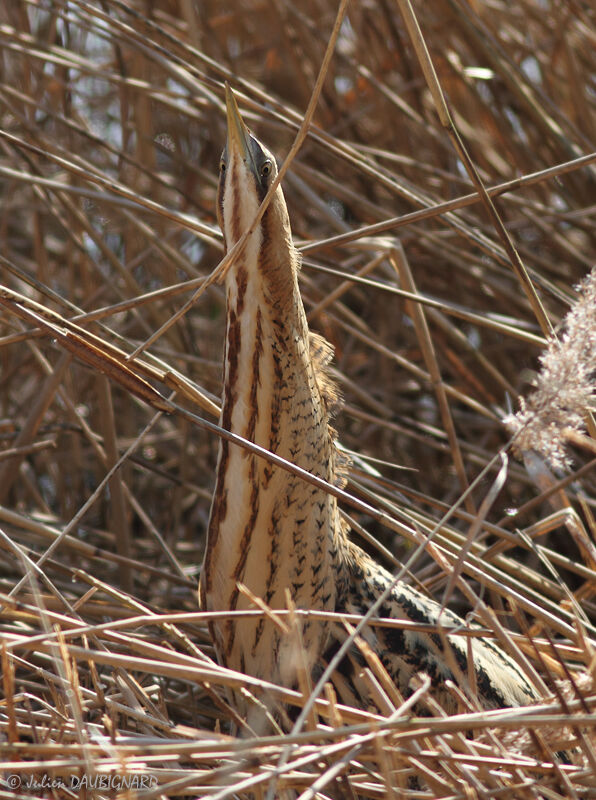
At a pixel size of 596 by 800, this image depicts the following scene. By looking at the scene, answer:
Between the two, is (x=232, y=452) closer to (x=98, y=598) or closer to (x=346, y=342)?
(x=98, y=598)

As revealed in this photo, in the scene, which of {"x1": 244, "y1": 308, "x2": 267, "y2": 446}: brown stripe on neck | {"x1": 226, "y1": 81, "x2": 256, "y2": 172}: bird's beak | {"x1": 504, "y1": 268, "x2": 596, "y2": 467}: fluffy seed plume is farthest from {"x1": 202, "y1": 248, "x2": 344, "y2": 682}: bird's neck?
{"x1": 504, "y1": 268, "x2": 596, "y2": 467}: fluffy seed plume

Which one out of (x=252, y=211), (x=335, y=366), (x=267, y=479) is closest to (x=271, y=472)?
(x=267, y=479)

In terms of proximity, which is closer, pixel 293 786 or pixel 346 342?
pixel 293 786

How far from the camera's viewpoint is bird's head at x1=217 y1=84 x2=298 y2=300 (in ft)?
3.67

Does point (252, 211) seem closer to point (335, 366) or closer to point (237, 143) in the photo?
point (237, 143)

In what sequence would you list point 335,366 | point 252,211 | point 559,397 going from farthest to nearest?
point 335,366 < point 252,211 < point 559,397

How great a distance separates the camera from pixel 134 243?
2.09 m

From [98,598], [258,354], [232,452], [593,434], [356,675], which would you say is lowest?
[98,598]

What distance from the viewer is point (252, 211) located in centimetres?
111

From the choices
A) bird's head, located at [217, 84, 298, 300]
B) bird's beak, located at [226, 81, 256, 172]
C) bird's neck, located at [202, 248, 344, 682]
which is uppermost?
bird's beak, located at [226, 81, 256, 172]

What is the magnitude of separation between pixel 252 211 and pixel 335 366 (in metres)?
0.96

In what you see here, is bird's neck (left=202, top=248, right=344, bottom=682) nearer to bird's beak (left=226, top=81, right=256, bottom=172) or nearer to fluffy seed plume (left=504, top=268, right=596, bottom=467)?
bird's beak (left=226, top=81, right=256, bottom=172)

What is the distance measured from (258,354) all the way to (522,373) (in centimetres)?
110

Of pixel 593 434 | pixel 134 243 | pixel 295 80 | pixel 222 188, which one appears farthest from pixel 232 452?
pixel 295 80
